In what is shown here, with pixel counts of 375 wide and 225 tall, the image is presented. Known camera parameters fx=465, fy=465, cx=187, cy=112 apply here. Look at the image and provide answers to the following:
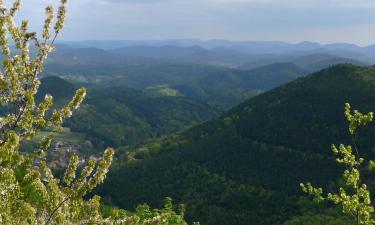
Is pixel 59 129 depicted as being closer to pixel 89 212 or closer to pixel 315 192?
pixel 89 212

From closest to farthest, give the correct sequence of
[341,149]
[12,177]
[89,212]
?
[12,177] < [89,212] < [341,149]

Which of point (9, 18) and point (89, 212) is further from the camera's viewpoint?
point (89, 212)

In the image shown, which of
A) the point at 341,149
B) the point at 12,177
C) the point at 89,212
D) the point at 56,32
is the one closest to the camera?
the point at 12,177

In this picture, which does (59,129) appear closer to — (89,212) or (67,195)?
(67,195)

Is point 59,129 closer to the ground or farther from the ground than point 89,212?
farther from the ground

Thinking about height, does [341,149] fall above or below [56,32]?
below

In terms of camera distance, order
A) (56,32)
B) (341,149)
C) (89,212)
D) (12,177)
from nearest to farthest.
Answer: (12,177) → (56,32) → (89,212) → (341,149)

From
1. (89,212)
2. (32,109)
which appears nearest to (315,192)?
(89,212)

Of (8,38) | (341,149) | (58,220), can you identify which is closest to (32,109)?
(8,38)

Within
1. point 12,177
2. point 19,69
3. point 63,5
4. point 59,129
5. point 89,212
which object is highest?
point 63,5
